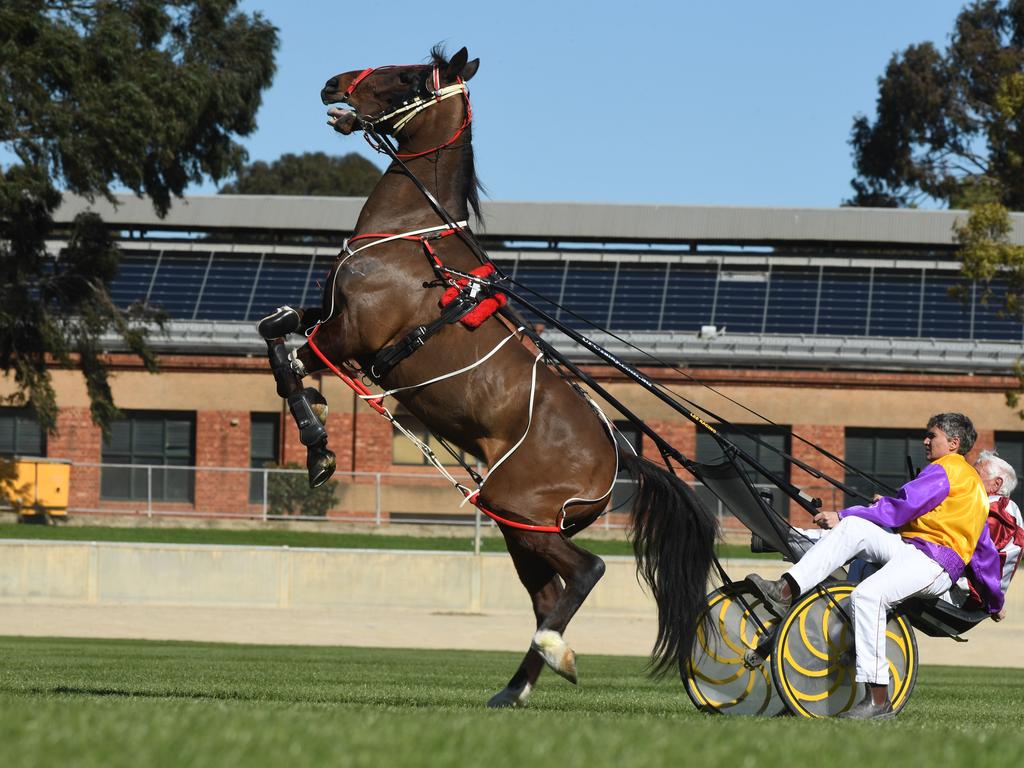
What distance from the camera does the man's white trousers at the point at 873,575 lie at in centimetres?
797

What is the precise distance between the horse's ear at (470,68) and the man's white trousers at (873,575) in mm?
3246

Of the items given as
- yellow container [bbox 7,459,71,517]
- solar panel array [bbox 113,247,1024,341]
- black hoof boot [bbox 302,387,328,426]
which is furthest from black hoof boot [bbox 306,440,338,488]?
solar panel array [bbox 113,247,1024,341]

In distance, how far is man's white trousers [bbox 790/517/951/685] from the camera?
797cm

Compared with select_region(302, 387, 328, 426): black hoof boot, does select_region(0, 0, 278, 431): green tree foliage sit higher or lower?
higher

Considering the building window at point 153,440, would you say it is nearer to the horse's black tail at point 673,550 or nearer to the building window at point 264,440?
the building window at point 264,440

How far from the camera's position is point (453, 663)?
1673 cm

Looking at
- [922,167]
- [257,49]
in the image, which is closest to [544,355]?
[257,49]

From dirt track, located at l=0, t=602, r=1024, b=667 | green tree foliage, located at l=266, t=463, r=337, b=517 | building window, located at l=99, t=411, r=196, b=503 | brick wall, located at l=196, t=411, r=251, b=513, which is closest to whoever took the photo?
dirt track, located at l=0, t=602, r=1024, b=667

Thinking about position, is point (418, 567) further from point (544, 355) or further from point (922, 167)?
point (922, 167)

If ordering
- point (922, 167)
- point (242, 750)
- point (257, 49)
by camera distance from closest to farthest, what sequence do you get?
point (242, 750)
point (257, 49)
point (922, 167)

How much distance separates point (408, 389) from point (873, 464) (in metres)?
30.2

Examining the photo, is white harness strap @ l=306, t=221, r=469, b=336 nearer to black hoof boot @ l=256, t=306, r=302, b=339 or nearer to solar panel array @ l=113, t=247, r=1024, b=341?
black hoof boot @ l=256, t=306, r=302, b=339

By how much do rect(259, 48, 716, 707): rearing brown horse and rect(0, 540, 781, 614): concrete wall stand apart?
603 inches

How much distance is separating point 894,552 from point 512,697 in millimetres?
2220
